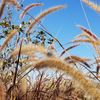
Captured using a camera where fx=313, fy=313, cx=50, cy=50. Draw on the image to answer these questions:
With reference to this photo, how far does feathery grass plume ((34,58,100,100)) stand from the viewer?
4.91 feet

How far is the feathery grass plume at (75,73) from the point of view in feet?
4.91

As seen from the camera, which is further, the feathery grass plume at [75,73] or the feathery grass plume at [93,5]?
the feathery grass plume at [93,5]

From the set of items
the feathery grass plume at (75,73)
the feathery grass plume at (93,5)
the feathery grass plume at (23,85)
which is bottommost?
the feathery grass plume at (75,73)

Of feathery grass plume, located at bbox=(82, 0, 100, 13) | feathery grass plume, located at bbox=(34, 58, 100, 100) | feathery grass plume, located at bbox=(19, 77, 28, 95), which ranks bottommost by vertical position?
feathery grass plume, located at bbox=(34, 58, 100, 100)

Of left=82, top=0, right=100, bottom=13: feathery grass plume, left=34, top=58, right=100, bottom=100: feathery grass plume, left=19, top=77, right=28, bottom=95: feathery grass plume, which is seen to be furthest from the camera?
left=19, top=77, right=28, bottom=95: feathery grass plume

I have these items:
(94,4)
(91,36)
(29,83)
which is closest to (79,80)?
(94,4)

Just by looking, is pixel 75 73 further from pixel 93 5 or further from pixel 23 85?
pixel 23 85

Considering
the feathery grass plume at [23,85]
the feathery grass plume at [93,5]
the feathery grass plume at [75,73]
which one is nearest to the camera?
the feathery grass plume at [75,73]

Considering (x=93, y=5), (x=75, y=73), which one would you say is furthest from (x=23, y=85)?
(x=75, y=73)

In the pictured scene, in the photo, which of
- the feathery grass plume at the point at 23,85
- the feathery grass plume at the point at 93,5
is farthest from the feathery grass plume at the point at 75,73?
the feathery grass plume at the point at 23,85

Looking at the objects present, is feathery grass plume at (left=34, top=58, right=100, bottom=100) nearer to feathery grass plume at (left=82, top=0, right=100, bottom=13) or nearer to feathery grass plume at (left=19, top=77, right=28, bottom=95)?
feathery grass plume at (left=82, top=0, right=100, bottom=13)

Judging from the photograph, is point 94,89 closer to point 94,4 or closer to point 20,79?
point 94,4

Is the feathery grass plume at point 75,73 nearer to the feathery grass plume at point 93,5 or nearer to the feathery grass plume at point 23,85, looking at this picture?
the feathery grass plume at point 93,5

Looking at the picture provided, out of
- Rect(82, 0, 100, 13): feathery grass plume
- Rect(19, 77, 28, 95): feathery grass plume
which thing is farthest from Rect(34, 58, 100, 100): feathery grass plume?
Rect(19, 77, 28, 95): feathery grass plume
